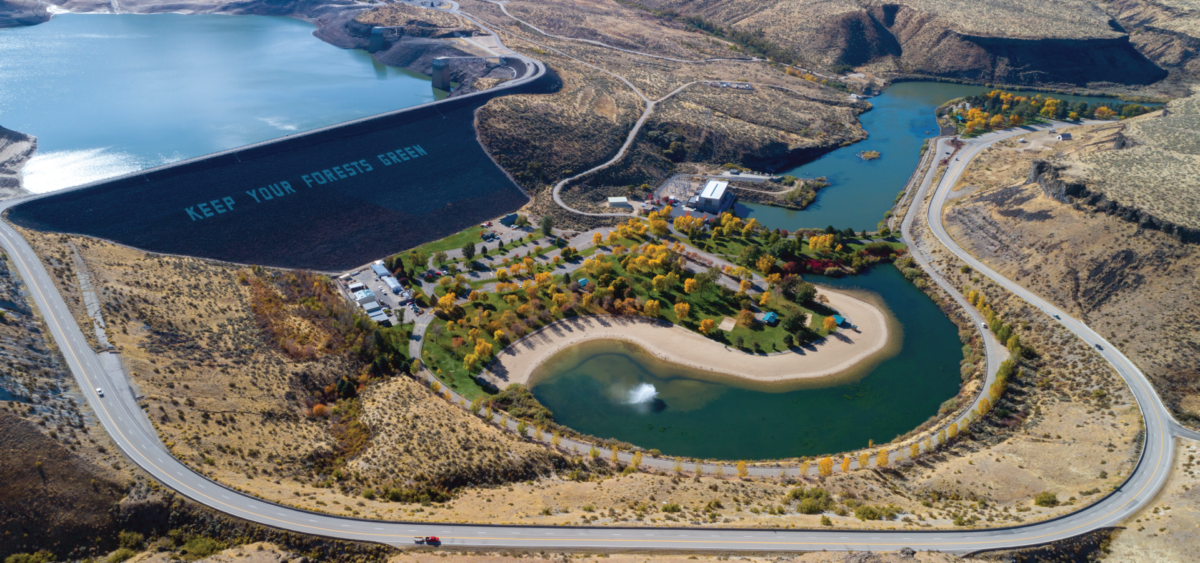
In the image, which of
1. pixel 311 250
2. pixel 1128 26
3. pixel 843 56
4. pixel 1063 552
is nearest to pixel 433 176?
pixel 311 250

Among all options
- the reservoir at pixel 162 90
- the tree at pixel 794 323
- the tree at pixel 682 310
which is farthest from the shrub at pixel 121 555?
the reservoir at pixel 162 90

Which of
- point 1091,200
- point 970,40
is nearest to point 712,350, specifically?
→ point 1091,200

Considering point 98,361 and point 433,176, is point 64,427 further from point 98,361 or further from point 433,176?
point 433,176

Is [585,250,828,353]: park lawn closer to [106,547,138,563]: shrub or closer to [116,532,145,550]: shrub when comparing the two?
[116,532,145,550]: shrub

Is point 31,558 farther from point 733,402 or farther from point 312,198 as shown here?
point 312,198

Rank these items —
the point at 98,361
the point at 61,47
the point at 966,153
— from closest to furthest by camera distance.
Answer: the point at 98,361, the point at 966,153, the point at 61,47

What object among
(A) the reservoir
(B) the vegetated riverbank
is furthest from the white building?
(A) the reservoir

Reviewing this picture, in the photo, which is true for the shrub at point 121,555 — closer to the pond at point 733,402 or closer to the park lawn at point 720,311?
the pond at point 733,402
